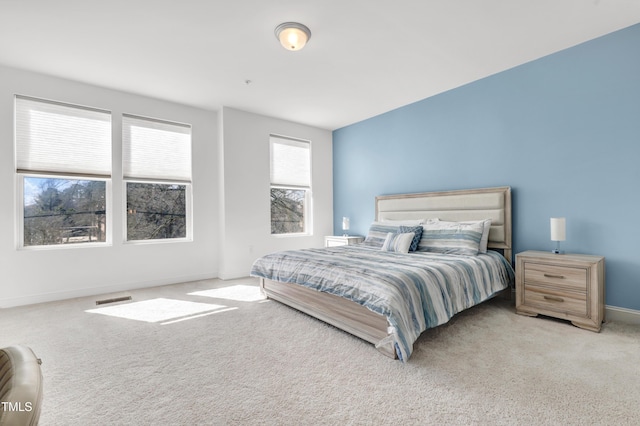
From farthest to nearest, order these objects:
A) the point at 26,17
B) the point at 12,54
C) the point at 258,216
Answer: the point at 258,216, the point at 12,54, the point at 26,17

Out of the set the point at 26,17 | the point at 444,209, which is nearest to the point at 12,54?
the point at 26,17

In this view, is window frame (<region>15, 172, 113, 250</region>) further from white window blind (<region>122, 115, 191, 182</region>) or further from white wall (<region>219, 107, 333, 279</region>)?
white wall (<region>219, 107, 333, 279</region>)

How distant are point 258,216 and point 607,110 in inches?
179

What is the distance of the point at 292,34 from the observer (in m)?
2.71

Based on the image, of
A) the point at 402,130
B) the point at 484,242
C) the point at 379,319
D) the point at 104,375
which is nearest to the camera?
the point at 104,375

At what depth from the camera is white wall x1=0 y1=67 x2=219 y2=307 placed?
343 cm

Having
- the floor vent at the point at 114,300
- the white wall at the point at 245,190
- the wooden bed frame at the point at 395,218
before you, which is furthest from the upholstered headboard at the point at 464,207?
the floor vent at the point at 114,300

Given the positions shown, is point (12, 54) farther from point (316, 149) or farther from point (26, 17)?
point (316, 149)

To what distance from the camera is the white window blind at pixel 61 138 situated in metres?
3.53

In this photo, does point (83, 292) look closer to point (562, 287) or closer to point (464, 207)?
point (464, 207)

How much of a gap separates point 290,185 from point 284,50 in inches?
108

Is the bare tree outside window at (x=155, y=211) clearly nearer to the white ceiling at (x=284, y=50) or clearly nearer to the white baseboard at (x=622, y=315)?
the white ceiling at (x=284, y=50)

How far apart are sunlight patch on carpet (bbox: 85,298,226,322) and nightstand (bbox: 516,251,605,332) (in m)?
3.20

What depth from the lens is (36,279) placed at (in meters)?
3.58
